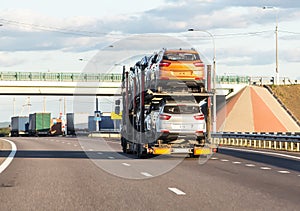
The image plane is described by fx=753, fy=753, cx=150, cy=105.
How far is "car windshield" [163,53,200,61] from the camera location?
28031 millimetres

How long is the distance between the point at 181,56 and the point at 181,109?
2.01m

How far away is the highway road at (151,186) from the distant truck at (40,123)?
75.4 metres

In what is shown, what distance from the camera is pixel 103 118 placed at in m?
106

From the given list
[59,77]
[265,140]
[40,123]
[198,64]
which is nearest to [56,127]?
[40,123]

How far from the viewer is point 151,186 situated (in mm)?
17844

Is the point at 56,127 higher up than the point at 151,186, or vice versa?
the point at 151,186

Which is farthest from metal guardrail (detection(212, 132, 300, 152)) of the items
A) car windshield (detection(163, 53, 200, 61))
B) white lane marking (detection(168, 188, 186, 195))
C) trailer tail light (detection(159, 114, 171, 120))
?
white lane marking (detection(168, 188, 186, 195))

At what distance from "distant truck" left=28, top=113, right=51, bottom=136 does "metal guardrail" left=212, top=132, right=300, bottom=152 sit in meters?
50.5

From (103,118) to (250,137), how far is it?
194 ft

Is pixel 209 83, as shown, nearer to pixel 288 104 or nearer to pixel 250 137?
pixel 250 137

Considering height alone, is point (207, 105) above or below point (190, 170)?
above

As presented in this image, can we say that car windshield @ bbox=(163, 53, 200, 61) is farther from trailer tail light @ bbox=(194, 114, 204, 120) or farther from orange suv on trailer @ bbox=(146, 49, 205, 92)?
trailer tail light @ bbox=(194, 114, 204, 120)

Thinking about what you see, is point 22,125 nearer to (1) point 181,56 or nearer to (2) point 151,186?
(1) point 181,56

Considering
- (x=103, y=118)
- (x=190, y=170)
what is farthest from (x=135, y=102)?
→ (x=103, y=118)
